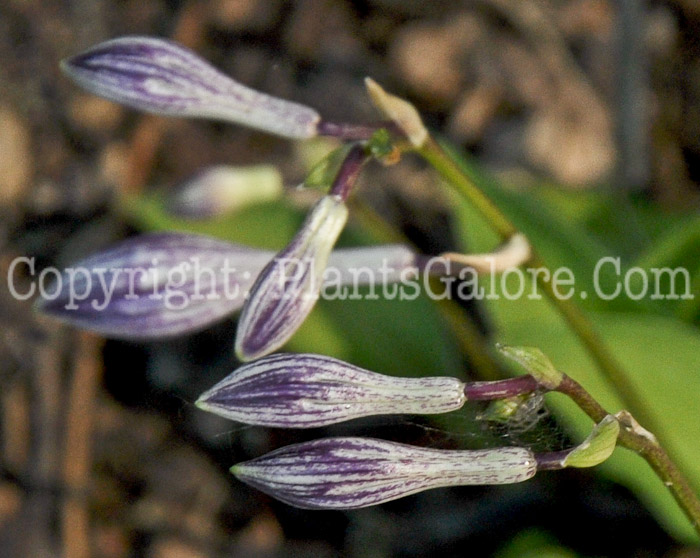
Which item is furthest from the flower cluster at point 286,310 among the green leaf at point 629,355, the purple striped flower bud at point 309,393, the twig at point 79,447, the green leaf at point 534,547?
the twig at point 79,447

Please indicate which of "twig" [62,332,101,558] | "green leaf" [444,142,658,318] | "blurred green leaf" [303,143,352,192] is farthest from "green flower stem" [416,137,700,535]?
"twig" [62,332,101,558]

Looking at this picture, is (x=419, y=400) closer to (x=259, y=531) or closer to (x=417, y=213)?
(x=259, y=531)

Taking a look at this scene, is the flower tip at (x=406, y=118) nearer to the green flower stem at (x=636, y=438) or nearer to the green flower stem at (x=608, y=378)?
the green flower stem at (x=608, y=378)

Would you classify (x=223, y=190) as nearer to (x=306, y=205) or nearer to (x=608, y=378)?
(x=306, y=205)

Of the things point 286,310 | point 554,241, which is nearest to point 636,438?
point 286,310

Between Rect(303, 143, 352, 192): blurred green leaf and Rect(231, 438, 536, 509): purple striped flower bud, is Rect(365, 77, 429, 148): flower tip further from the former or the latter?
Rect(231, 438, 536, 509): purple striped flower bud

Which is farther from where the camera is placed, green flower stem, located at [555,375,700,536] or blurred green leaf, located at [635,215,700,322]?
blurred green leaf, located at [635,215,700,322]
